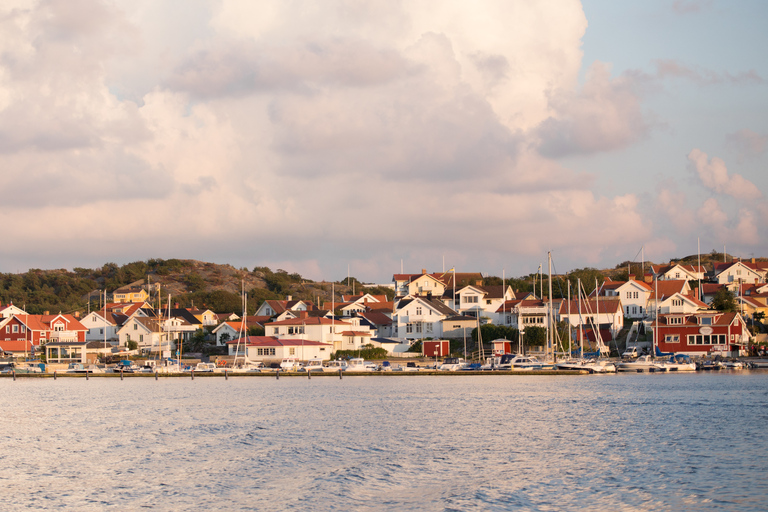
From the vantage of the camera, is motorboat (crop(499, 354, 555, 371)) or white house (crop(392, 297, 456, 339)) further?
white house (crop(392, 297, 456, 339))

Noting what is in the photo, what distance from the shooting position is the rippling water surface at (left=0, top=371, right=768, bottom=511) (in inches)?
987

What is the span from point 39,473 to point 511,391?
124 feet

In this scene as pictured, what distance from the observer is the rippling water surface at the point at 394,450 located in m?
25.1

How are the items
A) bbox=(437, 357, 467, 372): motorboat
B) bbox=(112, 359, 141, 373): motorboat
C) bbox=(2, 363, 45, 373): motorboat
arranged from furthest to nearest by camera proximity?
bbox=(2, 363, 45, 373): motorboat → bbox=(112, 359, 141, 373): motorboat → bbox=(437, 357, 467, 372): motorboat

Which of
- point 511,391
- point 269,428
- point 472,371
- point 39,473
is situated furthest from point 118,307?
point 39,473

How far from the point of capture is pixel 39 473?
2959 cm

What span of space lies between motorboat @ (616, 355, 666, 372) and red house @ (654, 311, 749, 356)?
5.16 meters

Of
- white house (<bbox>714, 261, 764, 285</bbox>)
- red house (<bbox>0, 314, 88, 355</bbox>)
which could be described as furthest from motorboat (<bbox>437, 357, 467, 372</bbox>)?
white house (<bbox>714, 261, 764, 285</bbox>)

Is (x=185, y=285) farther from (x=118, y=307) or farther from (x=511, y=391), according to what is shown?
(x=511, y=391)

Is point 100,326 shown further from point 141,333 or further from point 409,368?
point 409,368

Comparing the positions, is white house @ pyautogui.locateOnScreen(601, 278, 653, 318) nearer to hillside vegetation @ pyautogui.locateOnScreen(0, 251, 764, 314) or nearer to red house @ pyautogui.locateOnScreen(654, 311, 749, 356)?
red house @ pyautogui.locateOnScreen(654, 311, 749, 356)

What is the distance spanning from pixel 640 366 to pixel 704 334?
369 inches

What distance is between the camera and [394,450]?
110 feet

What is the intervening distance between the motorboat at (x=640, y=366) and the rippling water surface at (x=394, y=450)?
1479 cm
